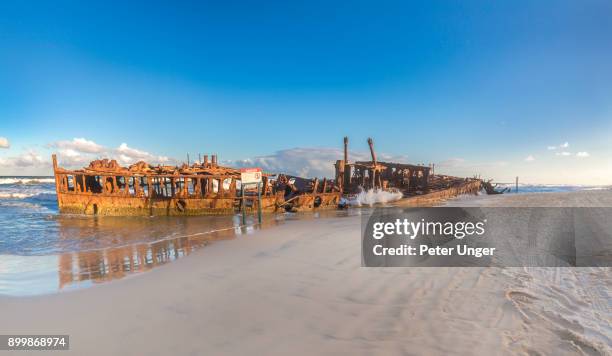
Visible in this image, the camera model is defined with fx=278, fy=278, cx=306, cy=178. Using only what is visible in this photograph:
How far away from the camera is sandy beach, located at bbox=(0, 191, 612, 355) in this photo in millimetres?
3277

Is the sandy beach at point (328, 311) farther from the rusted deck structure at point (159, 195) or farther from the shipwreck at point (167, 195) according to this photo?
the rusted deck structure at point (159, 195)

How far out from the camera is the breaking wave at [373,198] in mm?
23734

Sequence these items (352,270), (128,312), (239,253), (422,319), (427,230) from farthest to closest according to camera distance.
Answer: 1. (427,230)
2. (239,253)
3. (352,270)
4. (128,312)
5. (422,319)

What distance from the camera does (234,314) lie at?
404 centimetres

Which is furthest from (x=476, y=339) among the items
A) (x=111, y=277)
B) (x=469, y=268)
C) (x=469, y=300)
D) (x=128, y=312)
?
(x=111, y=277)

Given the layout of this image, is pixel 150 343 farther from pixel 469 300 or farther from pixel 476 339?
pixel 469 300

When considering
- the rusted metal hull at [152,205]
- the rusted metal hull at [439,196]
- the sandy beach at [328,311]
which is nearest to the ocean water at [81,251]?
the sandy beach at [328,311]

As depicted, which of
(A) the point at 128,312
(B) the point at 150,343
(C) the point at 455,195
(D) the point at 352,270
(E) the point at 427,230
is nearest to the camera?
(B) the point at 150,343

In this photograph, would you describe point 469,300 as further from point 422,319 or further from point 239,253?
point 239,253

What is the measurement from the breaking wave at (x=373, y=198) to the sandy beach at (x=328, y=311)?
57.2 feet

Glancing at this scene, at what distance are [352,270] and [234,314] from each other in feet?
9.21

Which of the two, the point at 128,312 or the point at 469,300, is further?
the point at 469,300

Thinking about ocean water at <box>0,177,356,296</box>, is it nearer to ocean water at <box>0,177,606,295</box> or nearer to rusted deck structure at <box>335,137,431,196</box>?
ocean water at <box>0,177,606,295</box>

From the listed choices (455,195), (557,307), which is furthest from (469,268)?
(455,195)
